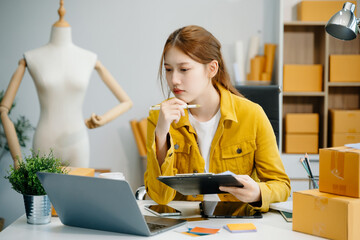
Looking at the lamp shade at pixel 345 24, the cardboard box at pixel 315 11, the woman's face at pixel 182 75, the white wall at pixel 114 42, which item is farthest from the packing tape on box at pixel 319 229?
Answer: the white wall at pixel 114 42

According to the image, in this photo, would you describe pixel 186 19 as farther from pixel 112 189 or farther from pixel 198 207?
pixel 112 189

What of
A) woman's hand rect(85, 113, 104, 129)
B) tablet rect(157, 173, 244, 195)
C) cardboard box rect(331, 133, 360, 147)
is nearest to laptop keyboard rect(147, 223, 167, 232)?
tablet rect(157, 173, 244, 195)

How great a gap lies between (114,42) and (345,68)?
1851 millimetres

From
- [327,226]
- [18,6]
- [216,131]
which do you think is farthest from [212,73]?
[18,6]

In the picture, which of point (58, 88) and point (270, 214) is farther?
point (58, 88)

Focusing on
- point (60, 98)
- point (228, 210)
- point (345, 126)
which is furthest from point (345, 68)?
point (228, 210)

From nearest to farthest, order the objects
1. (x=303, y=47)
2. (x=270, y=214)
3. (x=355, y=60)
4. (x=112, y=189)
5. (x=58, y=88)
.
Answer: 1. (x=112, y=189)
2. (x=270, y=214)
3. (x=58, y=88)
4. (x=355, y=60)
5. (x=303, y=47)

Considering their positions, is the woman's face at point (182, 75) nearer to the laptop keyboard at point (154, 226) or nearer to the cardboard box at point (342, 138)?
the laptop keyboard at point (154, 226)

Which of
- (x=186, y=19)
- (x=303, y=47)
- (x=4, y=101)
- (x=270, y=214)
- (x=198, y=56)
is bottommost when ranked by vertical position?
(x=270, y=214)

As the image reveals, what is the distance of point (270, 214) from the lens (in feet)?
5.08

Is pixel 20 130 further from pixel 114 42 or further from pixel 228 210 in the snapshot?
pixel 228 210

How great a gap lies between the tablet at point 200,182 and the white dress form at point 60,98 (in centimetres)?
136

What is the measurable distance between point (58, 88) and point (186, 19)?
5.07 feet

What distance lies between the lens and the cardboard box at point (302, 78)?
3559 millimetres
